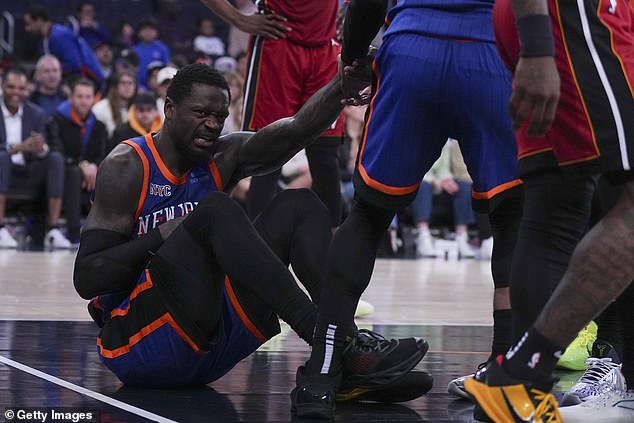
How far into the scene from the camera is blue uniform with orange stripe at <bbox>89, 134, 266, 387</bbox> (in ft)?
10.9

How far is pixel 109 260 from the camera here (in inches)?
131

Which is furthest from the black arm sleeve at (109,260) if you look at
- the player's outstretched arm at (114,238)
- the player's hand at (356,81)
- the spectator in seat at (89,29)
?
the spectator in seat at (89,29)

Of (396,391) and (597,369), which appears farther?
(597,369)

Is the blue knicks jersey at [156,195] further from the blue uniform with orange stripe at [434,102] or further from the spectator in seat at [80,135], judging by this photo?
the spectator in seat at [80,135]

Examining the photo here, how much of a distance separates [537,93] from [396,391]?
1116 millimetres

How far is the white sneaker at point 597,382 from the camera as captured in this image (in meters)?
3.19

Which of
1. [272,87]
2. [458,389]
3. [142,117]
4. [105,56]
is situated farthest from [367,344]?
[105,56]

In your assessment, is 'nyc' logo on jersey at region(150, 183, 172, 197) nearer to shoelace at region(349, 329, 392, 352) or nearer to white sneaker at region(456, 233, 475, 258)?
shoelace at region(349, 329, 392, 352)

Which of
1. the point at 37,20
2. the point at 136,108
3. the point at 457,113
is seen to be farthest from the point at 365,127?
the point at 37,20

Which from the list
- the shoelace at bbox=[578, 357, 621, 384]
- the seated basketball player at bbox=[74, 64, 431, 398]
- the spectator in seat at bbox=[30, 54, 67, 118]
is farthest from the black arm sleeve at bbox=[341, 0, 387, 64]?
the spectator in seat at bbox=[30, 54, 67, 118]

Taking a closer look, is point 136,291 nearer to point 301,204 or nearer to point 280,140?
point 301,204

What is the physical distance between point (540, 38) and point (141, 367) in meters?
1.57

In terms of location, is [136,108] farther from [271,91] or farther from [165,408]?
[165,408]

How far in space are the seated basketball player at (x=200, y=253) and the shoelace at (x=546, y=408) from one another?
Result: 23.5 inches
